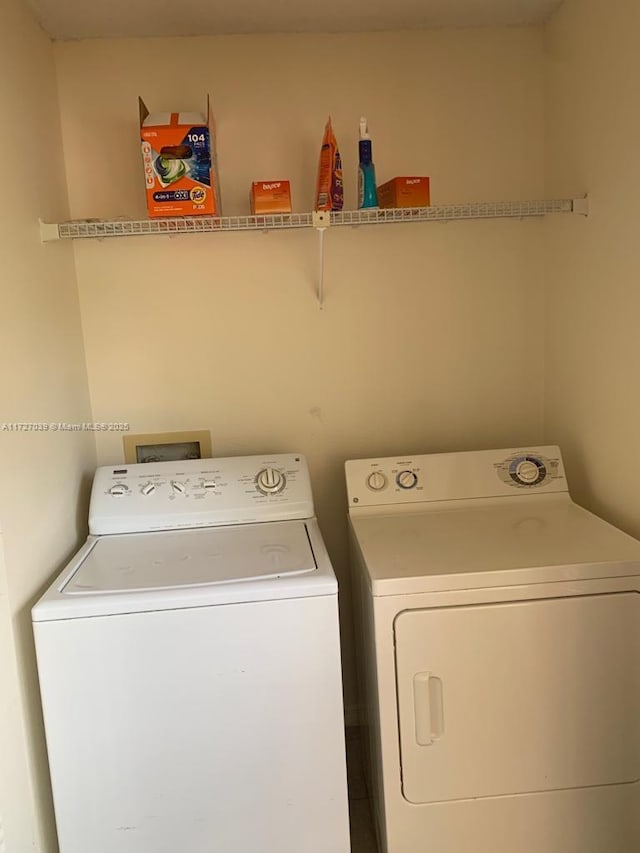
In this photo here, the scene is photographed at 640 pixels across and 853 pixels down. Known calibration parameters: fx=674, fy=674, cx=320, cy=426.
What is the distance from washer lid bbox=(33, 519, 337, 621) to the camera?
1.43 m

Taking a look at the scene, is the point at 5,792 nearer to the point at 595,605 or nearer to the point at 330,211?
the point at 595,605

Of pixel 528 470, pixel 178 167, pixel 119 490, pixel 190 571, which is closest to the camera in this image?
pixel 190 571

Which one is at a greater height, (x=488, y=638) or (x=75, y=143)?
(x=75, y=143)

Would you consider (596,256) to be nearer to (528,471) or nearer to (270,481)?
(528,471)

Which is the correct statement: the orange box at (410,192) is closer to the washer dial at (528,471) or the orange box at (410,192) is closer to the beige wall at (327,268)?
the beige wall at (327,268)

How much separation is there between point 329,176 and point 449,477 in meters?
0.92

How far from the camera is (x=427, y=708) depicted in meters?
1.49

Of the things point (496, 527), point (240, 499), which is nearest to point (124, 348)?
point (240, 499)

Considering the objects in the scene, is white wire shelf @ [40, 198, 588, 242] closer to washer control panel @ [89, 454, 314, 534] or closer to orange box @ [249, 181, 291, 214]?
orange box @ [249, 181, 291, 214]

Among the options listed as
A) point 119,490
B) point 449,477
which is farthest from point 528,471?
point 119,490

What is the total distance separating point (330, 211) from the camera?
1797mm

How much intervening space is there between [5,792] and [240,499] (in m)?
0.88

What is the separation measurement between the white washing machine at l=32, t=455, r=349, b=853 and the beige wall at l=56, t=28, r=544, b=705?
2.44 feet

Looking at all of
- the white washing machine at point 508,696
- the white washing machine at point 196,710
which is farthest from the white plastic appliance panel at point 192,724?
the white washing machine at point 508,696
